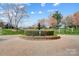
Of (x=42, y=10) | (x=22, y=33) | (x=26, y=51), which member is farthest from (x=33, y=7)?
(x=26, y=51)

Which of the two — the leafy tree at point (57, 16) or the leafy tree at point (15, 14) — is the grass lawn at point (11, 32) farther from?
the leafy tree at point (57, 16)

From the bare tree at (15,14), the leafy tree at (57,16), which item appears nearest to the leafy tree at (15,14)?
the bare tree at (15,14)

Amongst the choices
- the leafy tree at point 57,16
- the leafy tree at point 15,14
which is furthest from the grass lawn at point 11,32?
the leafy tree at point 57,16

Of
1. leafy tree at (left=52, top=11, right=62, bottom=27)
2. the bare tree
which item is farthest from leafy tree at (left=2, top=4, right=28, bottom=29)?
leafy tree at (left=52, top=11, right=62, bottom=27)

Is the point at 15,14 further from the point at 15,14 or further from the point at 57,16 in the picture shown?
Result: the point at 57,16

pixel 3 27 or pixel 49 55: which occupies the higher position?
pixel 3 27

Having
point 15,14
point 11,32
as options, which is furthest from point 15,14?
point 11,32

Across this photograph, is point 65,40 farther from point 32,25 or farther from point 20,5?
point 20,5

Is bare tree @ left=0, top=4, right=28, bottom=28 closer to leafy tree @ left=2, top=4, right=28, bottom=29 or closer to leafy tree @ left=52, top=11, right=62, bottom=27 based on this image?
leafy tree @ left=2, top=4, right=28, bottom=29

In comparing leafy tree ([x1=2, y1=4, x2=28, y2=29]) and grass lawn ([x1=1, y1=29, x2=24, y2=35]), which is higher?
leafy tree ([x1=2, y1=4, x2=28, y2=29])

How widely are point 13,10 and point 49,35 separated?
1.68 feet

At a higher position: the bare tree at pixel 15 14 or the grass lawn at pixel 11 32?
the bare tree at pixel 15 14

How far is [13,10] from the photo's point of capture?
2281mm

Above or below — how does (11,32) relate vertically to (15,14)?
below
